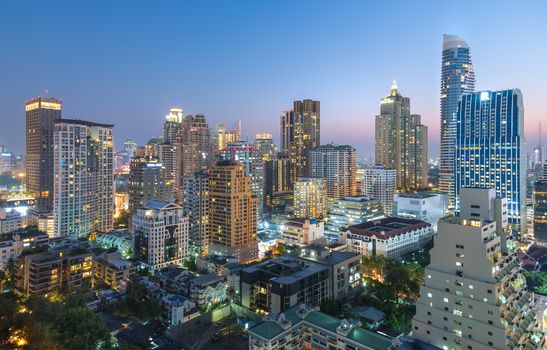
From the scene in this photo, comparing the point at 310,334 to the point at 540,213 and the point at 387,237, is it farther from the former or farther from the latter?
the point at 540,213

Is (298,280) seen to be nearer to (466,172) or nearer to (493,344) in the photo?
(493,344)

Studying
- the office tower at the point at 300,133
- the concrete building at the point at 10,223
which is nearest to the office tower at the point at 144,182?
the concrete building at the point at 10,223

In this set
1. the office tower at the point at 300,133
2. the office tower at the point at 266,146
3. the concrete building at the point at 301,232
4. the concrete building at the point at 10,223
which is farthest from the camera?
the office tower at the point at 266,146

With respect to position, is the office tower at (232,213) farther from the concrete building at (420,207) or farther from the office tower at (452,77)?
the office tower at (452,77)

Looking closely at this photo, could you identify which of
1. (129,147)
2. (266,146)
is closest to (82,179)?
(266,146)

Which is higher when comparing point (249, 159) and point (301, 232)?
point (249, 159)

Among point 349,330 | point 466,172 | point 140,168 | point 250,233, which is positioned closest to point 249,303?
point 349,330

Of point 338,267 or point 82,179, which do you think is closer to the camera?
point 338,267

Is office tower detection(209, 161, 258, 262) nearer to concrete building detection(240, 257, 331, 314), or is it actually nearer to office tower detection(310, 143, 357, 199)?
concrete building detection(240, 257, 331, 314)
